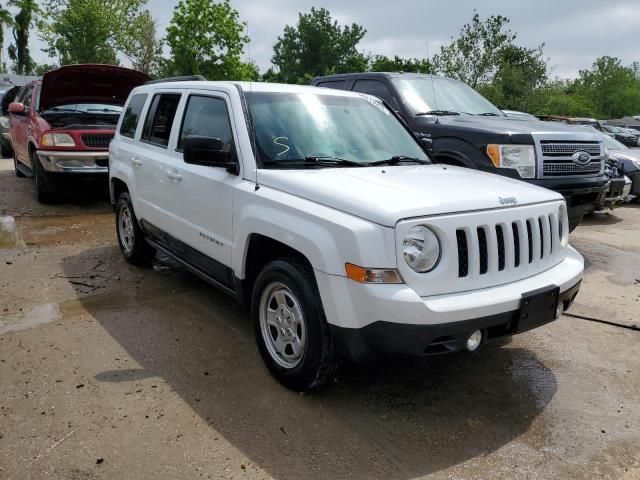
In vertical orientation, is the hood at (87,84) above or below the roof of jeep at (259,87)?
above

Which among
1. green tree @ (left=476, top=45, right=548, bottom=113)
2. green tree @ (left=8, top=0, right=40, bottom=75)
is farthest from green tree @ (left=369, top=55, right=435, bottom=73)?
green tree @ (left=8, top=0, right=40, bottom=75)

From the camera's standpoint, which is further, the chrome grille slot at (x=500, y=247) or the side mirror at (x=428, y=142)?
the side mirror at (x=428, y=142)

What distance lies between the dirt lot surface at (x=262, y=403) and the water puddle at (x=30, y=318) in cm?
2

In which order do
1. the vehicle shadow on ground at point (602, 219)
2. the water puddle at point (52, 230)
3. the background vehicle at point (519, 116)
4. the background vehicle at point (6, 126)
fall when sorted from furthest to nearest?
the background vehicle at point (6, 126), the vehicle shadow on ground at point (602, 219), the background vehicle at point (519, 116), the water puddle at point (52, 230)

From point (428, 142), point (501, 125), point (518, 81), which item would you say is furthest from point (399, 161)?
point (518, 81)

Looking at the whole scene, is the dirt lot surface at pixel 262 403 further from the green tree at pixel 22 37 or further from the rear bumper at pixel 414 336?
the green tree at pixel 22 37

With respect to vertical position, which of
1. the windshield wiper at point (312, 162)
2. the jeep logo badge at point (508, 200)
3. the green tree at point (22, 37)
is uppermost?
the green tree at point (22, 37)

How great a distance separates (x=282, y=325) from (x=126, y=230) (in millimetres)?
3271

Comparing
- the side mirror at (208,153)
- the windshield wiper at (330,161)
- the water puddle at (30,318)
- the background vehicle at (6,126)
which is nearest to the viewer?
the side mirror at (208,153)

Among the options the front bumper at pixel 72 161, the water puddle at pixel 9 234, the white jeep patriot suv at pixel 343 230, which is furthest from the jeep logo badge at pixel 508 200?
the front bumper at pixel 72 161

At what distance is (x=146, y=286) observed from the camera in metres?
5.35

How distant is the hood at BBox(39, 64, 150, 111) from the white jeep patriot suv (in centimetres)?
492

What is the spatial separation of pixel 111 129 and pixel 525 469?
7725 mm

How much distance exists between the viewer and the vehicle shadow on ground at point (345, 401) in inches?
111
